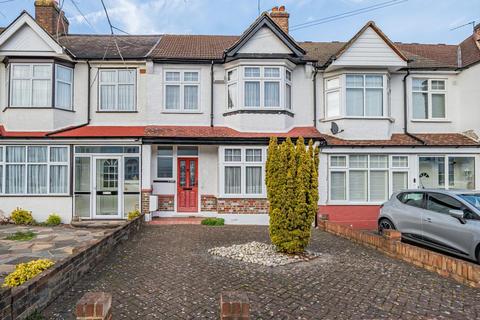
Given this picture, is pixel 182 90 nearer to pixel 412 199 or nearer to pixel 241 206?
pixel 241 206

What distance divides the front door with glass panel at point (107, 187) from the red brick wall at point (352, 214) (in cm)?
827

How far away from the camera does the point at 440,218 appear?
744cm

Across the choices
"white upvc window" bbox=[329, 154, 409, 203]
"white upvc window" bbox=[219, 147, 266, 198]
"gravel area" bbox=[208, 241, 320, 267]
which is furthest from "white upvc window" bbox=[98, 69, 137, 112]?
"white upvc window" bbox=[329, 154, 409, 203]

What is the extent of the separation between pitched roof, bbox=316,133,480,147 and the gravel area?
6305 millimetres

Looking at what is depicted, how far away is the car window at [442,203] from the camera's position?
728 centimetres

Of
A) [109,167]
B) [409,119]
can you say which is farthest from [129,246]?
[409,119]

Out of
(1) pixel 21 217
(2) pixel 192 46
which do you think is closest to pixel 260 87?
(2) pixel 192 46

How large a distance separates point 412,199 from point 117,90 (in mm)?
11933

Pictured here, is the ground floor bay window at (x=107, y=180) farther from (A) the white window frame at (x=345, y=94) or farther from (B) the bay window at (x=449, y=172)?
(B) the bay window at (x=449, y=172)

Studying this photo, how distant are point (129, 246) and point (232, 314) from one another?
19.8 feet

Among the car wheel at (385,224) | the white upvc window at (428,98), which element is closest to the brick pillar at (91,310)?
the car wheel at (385,224)

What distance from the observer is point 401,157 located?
13.2 metres

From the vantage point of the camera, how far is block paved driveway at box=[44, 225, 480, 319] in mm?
4508

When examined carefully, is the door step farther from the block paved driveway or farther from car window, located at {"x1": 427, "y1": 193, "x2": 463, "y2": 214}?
car window, located at {"x1": 427, "y1": 193, "x2": 463, "y2": 214}
